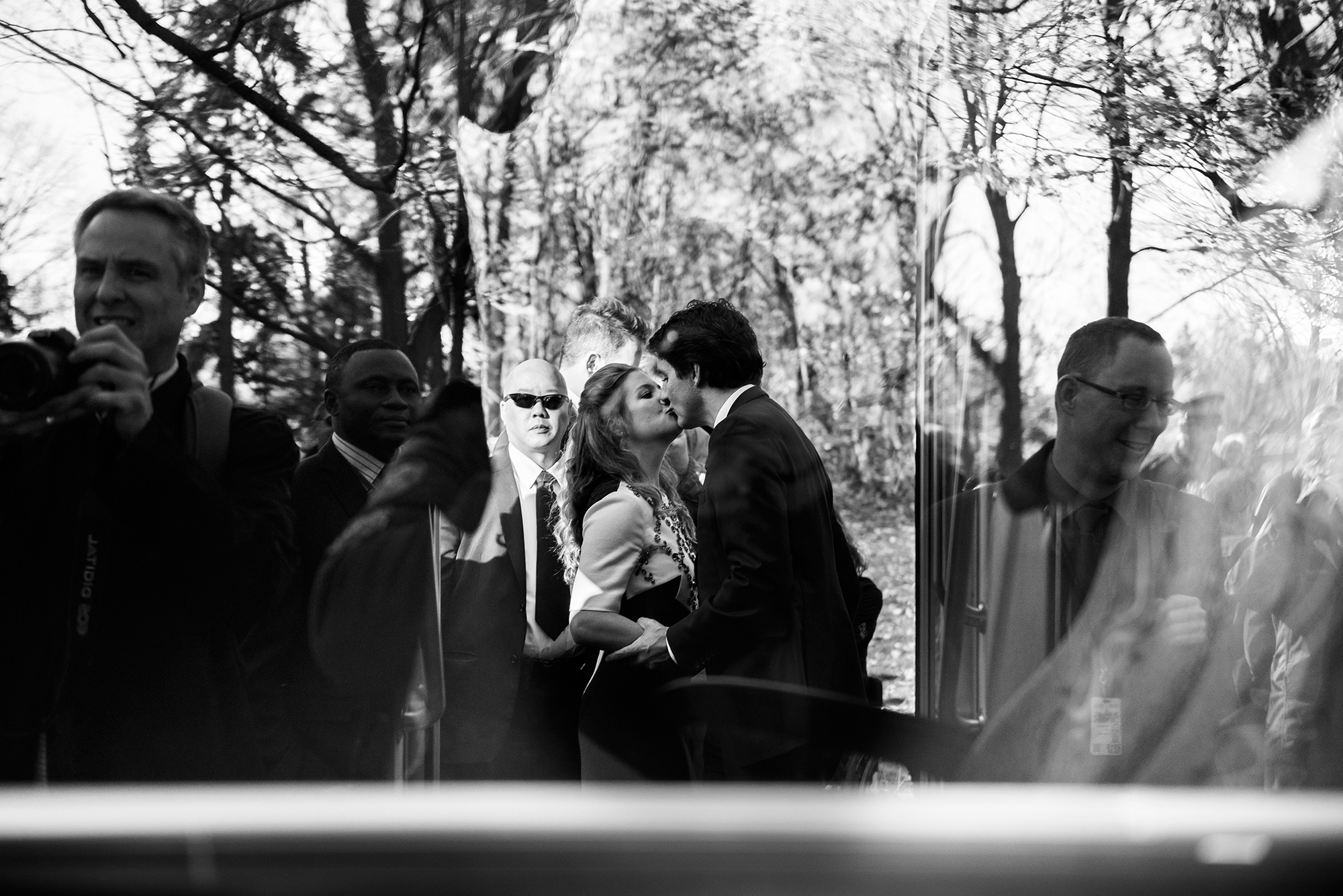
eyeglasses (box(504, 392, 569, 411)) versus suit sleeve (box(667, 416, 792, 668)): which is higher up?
eyeglasses (box(504, 392, 569, 411))

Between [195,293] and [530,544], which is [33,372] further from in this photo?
[530,544]

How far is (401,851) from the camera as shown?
0.56m

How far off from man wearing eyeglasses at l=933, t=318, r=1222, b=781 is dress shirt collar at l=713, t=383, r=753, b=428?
0.58 metres

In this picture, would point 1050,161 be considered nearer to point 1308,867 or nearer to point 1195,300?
point 1195,300

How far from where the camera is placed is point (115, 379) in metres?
1.32

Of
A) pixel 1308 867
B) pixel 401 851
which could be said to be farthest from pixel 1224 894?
pixel 401 851

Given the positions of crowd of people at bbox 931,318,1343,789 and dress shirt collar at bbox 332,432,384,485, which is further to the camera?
dress shirt collar at bbox 332,432,384,485

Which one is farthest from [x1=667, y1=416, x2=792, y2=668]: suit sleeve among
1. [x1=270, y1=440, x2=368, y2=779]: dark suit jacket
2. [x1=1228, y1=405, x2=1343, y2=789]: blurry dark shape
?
[x1=1228, y1=405, x2=1343, y2=789]: blurry dark shape

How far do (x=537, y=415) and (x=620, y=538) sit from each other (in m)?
0.35

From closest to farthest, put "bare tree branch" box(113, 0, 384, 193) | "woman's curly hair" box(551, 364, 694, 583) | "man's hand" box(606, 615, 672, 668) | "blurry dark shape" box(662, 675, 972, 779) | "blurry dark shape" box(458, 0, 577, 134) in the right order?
1. "blurry dark shape" box(662, 675, 972, 779)
2. "bare tree branch" box(113, 0, 384, 193)
3. "blurry dark shape" box(458, 0, 577, 134)
4. "man's hand" box(606, 615, 672, 668)
5. "woman's curly hair" box(551, 364, 694, 583)

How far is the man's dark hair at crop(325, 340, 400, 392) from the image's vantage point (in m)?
1.73

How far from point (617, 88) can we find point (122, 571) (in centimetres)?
113

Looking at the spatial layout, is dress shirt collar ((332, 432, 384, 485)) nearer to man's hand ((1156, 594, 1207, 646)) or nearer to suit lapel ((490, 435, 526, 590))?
suit lapel ((490, 435, 526, 590))

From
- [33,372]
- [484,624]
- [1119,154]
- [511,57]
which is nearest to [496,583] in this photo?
[484,624]
